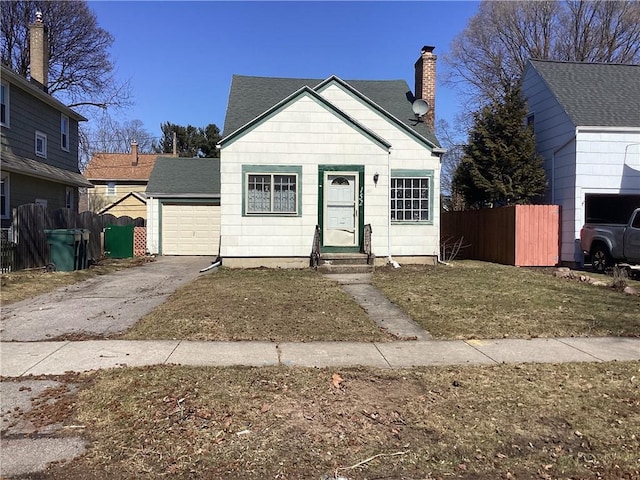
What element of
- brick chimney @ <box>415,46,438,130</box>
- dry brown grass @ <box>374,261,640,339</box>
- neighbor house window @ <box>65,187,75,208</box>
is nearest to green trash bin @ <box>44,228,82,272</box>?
dry brown grass @ <box>374,261,640,339</box>

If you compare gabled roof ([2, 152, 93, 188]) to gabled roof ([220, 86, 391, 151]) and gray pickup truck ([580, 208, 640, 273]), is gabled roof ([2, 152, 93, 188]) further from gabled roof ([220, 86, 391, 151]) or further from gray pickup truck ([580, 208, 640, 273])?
gray pickup truck ([580, 208, 640, 273])

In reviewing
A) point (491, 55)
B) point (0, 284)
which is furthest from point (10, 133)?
point (491, 55)

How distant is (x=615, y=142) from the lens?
15.3 meters

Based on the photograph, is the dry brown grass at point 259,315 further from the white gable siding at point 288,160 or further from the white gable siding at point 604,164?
the white gable siding at point 604,164

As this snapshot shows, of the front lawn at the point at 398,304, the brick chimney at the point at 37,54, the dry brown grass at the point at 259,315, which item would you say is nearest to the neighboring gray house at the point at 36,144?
the brick chimney at the point at 37,54

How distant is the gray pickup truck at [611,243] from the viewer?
13.1 meters

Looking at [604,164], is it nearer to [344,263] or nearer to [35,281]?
[344,263]

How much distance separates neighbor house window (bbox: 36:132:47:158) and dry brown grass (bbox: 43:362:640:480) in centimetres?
1805

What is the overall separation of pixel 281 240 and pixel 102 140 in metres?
44.8

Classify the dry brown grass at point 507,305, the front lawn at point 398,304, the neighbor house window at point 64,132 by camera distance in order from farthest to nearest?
1. the neighbor house window at point 64,132
2. the dry brown grass at point 507,305
3. the front lawn at point 398,304

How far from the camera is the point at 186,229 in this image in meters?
21.2

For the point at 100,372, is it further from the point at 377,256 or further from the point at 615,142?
the point at 615,142

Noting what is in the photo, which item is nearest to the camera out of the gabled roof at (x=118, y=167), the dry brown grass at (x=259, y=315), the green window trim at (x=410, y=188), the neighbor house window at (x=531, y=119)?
the dry brown grass at (x=259, y=315)

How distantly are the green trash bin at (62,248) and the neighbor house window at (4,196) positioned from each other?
439 centimetres
